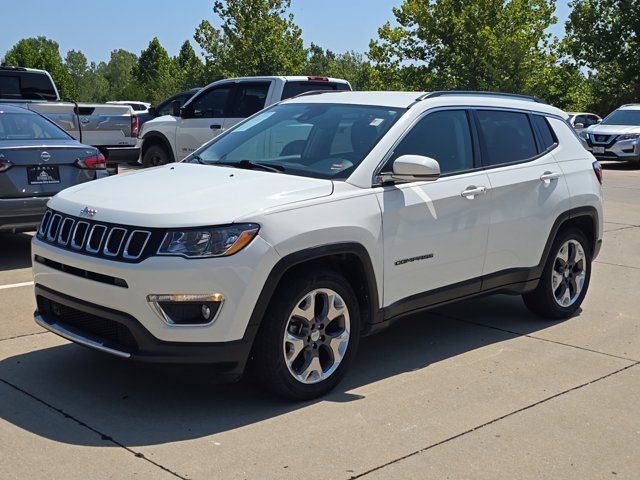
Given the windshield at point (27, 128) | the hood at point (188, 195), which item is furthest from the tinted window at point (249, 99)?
the hood at point (188, 195)

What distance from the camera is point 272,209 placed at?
4664 mm

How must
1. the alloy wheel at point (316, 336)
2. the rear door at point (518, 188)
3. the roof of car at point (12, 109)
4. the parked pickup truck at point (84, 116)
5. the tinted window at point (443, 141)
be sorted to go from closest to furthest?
the alloy wheel at point (316, 336), the tinted window at point (443, 141), the rear door at point (518, 188), the roof of car at point (12, 109), the parked pickup truck at point (84, 116)

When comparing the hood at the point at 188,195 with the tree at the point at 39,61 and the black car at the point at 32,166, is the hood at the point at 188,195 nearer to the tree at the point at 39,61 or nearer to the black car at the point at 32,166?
the black car at the point at 32,166

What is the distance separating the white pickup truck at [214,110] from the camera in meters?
14.0

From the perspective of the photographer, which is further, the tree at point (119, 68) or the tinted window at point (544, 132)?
the tree at point (119, 68)

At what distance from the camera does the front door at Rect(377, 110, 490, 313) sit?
5.30m

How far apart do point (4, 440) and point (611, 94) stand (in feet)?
143

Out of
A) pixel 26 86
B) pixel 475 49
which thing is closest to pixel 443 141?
pixel 26 86

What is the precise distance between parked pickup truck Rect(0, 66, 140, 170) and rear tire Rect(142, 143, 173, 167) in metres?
0.32

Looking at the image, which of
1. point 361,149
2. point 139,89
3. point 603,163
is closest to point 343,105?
point 361,149

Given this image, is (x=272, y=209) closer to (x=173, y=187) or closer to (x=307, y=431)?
(x=173, y=187)

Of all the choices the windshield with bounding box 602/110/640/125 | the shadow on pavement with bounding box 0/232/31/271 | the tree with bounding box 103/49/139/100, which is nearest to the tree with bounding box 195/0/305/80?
the windshield with bounding box 602/110/640/125

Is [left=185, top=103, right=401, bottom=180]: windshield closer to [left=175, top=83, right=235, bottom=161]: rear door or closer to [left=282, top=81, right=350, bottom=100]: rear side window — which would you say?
[left=282, top=81, right=350, bottom=100]: rear side window

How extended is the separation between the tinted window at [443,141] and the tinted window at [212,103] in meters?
9.00
